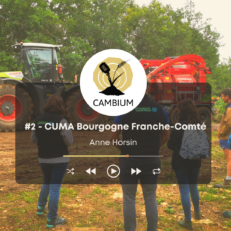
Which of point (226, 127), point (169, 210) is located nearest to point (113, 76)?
point (169, 210)

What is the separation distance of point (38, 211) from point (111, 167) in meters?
1.41

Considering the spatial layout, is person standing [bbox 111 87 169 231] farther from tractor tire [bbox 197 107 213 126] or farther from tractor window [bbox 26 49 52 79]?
tractor tire [bbox 197 107 213 126]

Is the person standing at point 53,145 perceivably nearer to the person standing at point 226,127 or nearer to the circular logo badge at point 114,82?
the circular logo badge at point 114,82

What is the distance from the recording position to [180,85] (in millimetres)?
11789

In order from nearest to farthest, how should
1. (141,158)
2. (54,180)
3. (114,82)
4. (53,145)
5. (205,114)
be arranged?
(141,158) < (114,82) < (53,145) < (54,180) < (205,114)

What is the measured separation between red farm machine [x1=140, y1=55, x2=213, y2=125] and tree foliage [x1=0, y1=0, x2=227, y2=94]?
6.31 metres

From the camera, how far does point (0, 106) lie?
9758 mm

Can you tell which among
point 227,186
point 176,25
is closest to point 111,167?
point 227,186

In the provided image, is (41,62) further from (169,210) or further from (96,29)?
(96,29)

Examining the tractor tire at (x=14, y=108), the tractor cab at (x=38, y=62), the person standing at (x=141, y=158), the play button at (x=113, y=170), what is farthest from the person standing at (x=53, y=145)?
the tractor cab at (x=38, y=62)

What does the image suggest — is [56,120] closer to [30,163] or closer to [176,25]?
[30,163]

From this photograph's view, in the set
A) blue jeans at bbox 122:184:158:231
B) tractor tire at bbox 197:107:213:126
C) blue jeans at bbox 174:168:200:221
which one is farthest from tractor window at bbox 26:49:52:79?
blue jeans at bbox 122:184:158:231

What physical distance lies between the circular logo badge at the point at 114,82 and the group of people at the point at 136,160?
0.39 ft

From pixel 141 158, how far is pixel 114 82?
0.82 m
